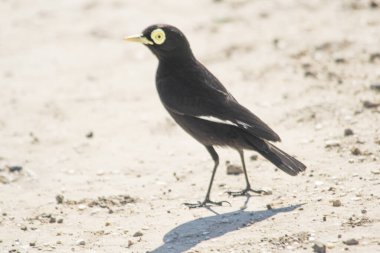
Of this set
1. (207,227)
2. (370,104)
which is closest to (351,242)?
(207,227)

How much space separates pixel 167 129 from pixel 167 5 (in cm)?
399

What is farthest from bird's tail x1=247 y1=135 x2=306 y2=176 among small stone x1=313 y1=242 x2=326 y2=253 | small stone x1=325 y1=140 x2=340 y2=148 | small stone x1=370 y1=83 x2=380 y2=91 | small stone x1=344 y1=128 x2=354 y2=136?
small stone x1=370 y1=83 x2=380 y2=91

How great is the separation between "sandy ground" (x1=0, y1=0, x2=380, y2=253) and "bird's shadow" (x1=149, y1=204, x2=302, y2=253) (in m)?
0.02

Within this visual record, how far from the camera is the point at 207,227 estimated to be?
6.25 metres

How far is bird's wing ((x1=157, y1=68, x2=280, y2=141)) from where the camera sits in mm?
6596

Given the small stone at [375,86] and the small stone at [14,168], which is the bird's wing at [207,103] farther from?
the small stone at [375,86]

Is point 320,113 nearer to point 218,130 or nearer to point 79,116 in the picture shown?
point 218,130

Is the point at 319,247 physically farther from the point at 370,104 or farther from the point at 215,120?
the point at 370,104

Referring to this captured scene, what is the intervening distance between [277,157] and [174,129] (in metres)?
2.44

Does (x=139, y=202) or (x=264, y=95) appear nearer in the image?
(x=139, y=202)

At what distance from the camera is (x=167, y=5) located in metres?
12.3

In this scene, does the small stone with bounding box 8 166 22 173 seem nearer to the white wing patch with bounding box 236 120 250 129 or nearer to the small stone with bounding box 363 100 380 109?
the white wing patch with bounding box 236 120 250 129

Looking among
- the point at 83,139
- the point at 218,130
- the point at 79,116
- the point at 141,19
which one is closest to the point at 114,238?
the point at 218,130

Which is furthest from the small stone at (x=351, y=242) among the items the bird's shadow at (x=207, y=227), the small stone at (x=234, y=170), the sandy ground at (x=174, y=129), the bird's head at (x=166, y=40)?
the bird's head at (x=166, y=40)
